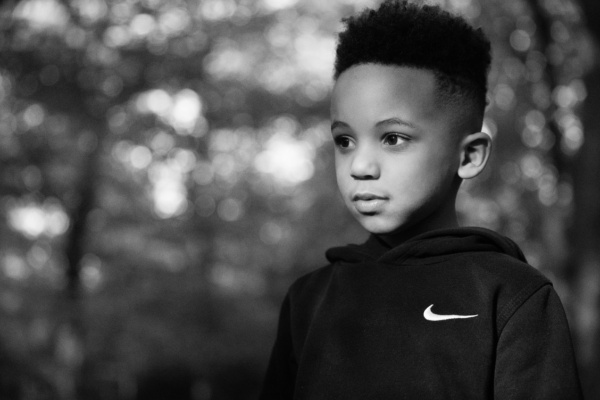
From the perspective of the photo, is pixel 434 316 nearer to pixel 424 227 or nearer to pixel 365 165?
pixel 424 227

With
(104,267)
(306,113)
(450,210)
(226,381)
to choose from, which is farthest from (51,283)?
(450,210)

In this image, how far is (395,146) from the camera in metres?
1.68

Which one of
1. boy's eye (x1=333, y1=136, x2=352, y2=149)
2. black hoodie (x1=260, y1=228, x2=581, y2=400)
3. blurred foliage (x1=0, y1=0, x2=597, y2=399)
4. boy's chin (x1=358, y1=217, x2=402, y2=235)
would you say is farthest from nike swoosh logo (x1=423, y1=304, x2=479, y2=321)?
blurred foliage (x1=0, y1=0, x2=597, y2=399)

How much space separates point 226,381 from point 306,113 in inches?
172

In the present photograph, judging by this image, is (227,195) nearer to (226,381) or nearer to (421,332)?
(226,381)

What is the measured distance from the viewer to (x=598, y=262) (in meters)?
6.51

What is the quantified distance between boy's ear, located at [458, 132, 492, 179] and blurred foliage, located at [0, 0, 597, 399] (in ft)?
18.1

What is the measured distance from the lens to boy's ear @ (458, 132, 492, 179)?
176cm

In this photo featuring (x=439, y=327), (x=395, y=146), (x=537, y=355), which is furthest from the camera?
(x=395, y=146)

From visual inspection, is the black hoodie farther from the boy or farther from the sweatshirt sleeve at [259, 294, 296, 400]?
the sweatshirt sleeve at [259, 294, 296, 400]

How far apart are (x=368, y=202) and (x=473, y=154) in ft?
1.02

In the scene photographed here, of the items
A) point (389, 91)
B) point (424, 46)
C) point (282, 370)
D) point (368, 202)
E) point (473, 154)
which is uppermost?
point (424, 46)

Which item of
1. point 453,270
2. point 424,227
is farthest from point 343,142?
point 453,270

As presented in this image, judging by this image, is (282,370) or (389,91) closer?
(389,91)
